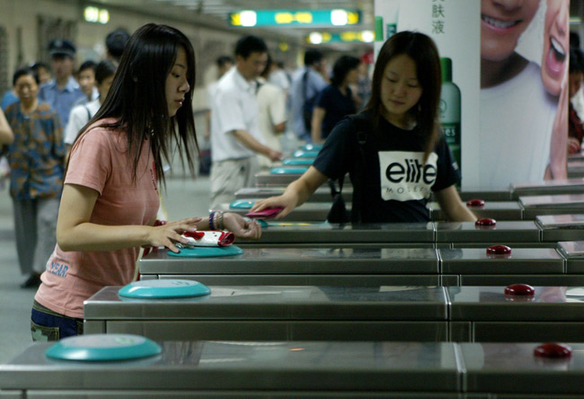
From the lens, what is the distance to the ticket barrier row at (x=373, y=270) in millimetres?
2848

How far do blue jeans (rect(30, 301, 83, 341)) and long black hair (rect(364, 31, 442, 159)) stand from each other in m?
1.44

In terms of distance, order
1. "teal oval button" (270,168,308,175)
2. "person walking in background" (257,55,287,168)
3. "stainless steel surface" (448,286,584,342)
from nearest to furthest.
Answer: "stainless steel surface" (448,286,584,342), "teal oval button" (270,168,308,175), "person walking in background" (257,55,287,168)

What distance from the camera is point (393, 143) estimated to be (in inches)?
142

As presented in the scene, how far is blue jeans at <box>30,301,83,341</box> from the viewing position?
2.70m

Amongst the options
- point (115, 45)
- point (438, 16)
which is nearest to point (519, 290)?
point (438, 16)

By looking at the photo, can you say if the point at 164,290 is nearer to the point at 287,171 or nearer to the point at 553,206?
the point at 553,206

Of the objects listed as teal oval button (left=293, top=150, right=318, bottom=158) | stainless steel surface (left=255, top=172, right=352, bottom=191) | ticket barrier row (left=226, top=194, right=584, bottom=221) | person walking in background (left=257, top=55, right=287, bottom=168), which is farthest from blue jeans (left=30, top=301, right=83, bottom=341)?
person walking in background (left=257, top=55, right=287, bottom=168)

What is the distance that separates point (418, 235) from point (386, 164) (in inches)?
12.5

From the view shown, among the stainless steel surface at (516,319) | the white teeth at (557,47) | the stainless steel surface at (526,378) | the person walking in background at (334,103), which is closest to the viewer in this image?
the stainless steel surface at (526,378)

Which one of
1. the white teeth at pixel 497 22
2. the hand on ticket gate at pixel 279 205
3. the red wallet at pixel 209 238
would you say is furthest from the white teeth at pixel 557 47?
the red wallet at pixel 209 238

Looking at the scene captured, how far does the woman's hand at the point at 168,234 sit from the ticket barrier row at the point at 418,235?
0.77m

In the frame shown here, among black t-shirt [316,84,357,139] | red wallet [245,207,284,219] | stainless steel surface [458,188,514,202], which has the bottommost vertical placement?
red wallet [245,207,284,219]

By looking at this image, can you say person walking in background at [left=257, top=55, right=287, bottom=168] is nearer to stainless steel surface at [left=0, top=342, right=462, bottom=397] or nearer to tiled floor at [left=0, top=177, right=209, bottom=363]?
tiled floor at [left=0, top=177, right=209, bottom=363]

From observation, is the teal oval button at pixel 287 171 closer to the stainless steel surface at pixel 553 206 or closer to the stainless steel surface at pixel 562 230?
the stainless steel surface at pixel 553 206
